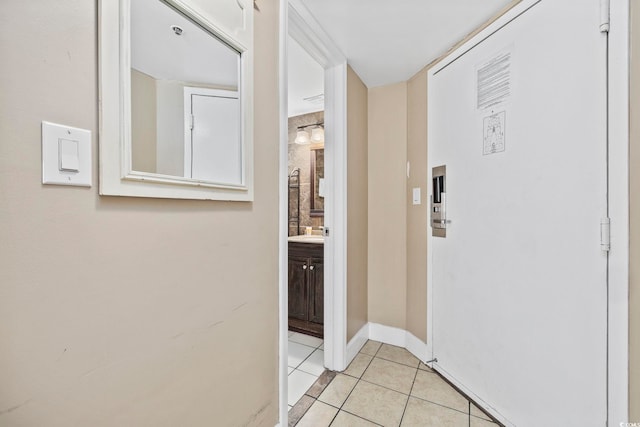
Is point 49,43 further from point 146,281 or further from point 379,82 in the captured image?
point 379,82

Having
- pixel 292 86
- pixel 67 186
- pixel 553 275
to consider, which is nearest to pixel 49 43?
pixel 67 186

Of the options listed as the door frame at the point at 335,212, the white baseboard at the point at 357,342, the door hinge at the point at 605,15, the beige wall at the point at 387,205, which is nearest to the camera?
the door hinge at the point at 605,15

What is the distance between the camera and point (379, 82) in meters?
2.38

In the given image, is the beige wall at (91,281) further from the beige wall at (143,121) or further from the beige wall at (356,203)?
the beige wall at (356,203)

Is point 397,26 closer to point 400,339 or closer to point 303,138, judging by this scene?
point 303,138

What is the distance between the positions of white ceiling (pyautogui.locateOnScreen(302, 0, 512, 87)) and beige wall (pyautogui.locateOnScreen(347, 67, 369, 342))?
0.27 metres

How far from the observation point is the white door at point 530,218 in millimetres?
1109

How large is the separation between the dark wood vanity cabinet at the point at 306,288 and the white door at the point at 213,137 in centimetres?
151

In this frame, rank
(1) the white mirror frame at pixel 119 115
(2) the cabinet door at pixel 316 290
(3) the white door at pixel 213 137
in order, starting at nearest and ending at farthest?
1. (1) the white mirror frame at pixel 119 115
2. (3) the white door at pixel 213 137
3. (2) the cabinet door at pixel 316 290

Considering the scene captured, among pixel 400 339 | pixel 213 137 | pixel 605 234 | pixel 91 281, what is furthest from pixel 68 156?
pixel 400 339

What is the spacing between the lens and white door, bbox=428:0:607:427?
1.11 meters

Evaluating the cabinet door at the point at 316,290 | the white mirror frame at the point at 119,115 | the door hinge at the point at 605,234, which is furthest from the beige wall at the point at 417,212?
the white mirror frame at the point at 119,115

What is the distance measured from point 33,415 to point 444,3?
2.21 metres

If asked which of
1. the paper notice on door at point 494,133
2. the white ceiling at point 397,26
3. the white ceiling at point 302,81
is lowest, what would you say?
the paper notice on door at point 494,133
